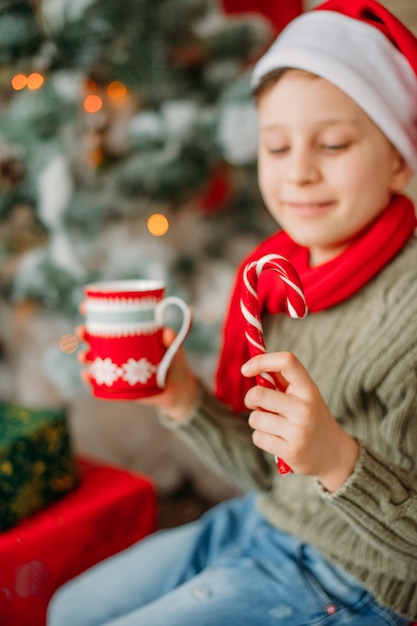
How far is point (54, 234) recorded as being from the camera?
61.6 inches

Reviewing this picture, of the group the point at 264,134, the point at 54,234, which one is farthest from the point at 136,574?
the point at 54,234

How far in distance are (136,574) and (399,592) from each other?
15.8 inches

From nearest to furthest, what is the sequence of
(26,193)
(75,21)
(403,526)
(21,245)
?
(403,526), (75,21), (26,193), (21,245)

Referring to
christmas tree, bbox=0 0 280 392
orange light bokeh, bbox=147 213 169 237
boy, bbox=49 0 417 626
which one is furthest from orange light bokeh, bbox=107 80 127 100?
boy, bbox=49 0 417 626

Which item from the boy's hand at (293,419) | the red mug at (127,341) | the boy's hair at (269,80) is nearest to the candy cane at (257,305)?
the boy's hand at (293,419)

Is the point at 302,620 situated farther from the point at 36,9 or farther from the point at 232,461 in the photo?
the point at 36,9

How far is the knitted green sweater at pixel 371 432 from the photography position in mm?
752

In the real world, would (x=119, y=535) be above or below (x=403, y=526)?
below

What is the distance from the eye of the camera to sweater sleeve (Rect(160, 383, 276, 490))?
1032 millimetres

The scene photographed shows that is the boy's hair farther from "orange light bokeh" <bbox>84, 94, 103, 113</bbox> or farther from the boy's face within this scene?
"orange light bokeh" <bbox>84, 94, 103, 113</bbox>

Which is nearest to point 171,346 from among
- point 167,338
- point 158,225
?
point 167,338

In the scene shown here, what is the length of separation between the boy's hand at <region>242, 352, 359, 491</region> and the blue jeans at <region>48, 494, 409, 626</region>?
235 millimetres

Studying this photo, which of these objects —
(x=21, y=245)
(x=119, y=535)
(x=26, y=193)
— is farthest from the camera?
(x=21, y=245)

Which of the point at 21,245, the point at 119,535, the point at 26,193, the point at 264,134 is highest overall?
Result: the point at 264,134
